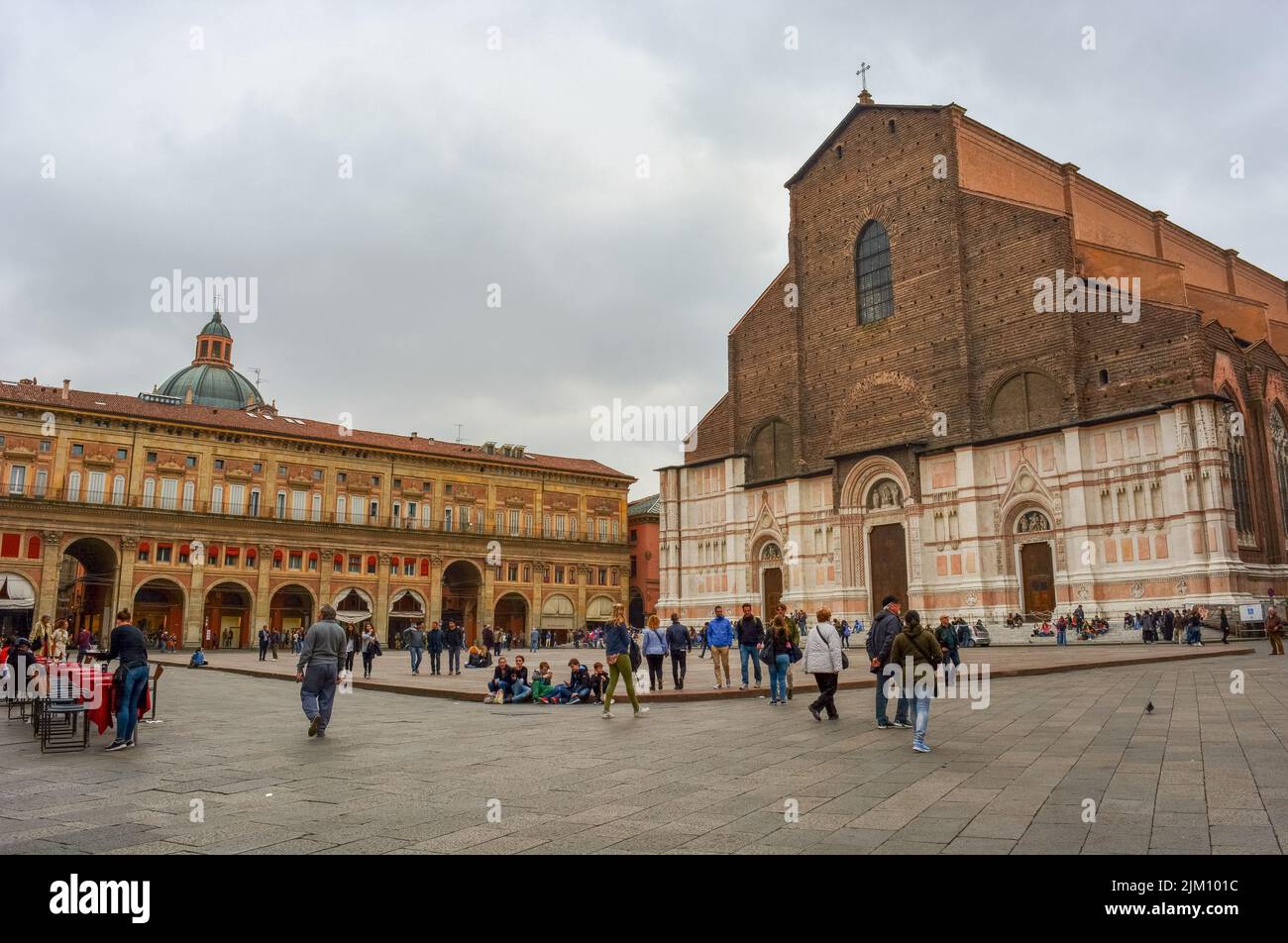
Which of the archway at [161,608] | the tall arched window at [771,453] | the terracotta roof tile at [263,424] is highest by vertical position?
the terracotta roof tile at [263,424]

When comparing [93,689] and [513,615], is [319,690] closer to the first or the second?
[93,689]

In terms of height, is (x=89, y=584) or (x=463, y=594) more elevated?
(x=89, y=584)

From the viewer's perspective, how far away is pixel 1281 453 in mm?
34375

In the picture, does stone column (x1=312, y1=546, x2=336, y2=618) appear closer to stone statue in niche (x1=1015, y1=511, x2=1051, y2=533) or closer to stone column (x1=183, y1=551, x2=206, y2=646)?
stone column (x1=183, y1=551, x2=206, y2=646)

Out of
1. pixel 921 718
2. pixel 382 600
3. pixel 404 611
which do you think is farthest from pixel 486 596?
pixel 921 718

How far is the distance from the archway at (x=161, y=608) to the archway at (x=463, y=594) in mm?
15069

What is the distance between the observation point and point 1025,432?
3372cm

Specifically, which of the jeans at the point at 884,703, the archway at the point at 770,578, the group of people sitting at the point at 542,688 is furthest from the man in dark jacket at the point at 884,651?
the archway at the point at 770,578

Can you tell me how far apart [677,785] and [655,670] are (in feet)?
28.4

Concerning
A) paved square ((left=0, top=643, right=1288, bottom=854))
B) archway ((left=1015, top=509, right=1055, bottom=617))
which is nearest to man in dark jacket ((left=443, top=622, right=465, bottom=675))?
paved square ((left=0, top=643, right=1288, bottom=854))

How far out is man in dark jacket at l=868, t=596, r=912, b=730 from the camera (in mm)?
10375

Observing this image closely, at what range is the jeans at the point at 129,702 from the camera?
9.12 meters

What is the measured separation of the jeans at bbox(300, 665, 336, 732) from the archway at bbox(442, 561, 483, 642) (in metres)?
46.0

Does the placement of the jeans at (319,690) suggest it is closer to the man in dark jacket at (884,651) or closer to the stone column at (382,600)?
the man in dark jacket at (884,651)
